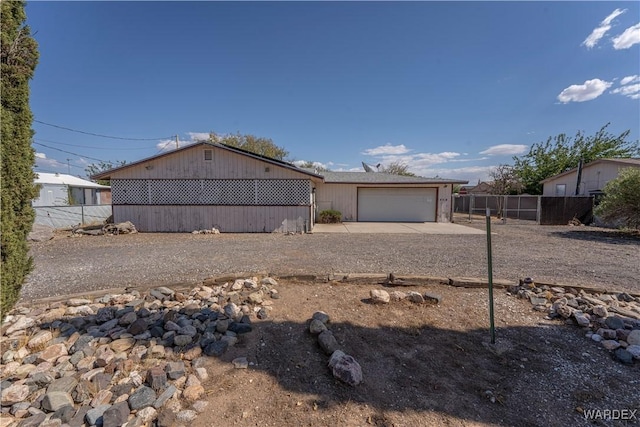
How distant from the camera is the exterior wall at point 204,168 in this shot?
35.7 ft

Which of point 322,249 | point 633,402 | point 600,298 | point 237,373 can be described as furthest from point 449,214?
point 237,373

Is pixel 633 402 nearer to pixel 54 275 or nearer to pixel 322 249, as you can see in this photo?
pixel 322 249

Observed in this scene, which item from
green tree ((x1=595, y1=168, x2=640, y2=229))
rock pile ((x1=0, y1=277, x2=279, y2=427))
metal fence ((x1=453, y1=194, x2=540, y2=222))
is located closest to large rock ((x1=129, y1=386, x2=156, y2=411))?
rock pile ((x1=0, y1=277, x2=279, y2=427))

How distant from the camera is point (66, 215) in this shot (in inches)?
522

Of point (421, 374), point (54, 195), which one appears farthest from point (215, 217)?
point (54, 195)

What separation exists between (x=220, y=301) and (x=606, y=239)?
12487 mm

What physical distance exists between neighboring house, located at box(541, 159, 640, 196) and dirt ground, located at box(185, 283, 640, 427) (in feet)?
56.0

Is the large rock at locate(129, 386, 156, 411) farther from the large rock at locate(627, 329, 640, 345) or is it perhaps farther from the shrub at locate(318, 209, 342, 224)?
the shrub at locate(318, 209, 342, 224)

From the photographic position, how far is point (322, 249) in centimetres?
736

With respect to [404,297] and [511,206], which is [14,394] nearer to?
[404,297]

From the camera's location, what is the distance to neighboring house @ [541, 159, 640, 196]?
48.1 feet

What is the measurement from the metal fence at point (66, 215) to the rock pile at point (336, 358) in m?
15.2

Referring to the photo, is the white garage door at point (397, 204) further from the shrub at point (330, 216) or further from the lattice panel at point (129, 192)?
the lattice panel at point (129, 192)

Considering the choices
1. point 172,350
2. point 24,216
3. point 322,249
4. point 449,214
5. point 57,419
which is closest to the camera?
point 57,419
